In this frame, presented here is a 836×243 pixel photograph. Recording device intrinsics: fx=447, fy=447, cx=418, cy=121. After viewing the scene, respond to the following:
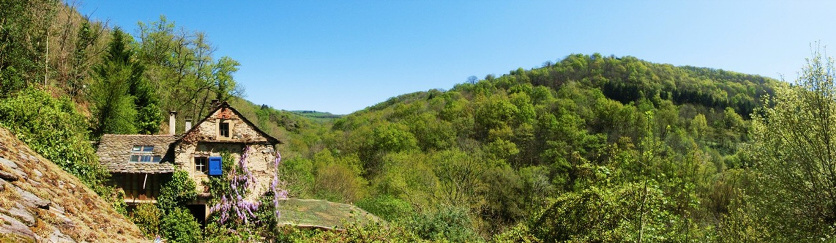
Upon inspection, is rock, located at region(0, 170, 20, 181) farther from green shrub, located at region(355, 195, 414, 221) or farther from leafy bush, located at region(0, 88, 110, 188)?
green shrub, located at region(355, 195, 414, 221)

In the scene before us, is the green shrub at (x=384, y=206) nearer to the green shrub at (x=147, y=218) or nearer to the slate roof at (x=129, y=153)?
the slate roof at (x=129, y=153)

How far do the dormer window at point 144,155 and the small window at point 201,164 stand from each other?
1552mm

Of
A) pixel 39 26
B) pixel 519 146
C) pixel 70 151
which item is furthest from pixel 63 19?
pixel 519 146

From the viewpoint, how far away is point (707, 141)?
73.4 m

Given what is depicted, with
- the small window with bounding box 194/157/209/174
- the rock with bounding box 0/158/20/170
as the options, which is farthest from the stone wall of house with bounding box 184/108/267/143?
the rock with bounding box 0/158/20/170

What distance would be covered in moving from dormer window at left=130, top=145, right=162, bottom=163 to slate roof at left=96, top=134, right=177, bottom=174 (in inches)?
4.7

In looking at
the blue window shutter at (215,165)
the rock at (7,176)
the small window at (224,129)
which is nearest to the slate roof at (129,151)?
the small window at (224,129)

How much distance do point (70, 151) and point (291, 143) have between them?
166 ft

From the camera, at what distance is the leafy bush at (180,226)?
1848cm

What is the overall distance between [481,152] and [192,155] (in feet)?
116

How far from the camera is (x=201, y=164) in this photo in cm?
2016

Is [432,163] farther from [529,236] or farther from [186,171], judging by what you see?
[529,236]

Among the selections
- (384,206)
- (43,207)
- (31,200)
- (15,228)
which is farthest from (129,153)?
(15,228)

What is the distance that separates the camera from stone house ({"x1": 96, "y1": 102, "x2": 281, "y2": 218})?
19.3 metres
